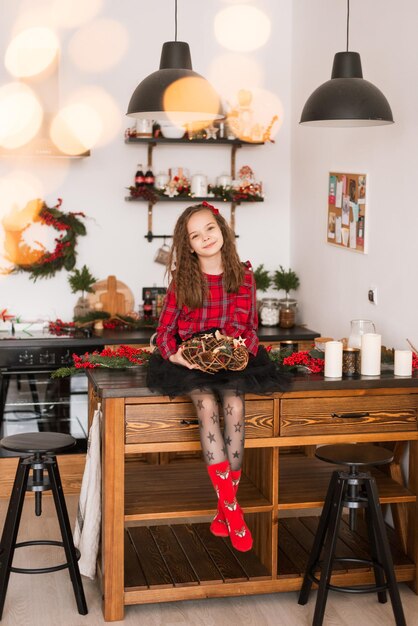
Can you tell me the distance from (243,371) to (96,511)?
2.65 feet

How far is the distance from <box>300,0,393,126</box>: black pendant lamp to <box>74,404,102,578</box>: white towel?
1445mm

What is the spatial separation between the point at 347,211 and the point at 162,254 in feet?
4.46

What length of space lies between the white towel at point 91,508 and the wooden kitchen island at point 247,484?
8 cm

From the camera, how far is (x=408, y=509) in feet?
12.3

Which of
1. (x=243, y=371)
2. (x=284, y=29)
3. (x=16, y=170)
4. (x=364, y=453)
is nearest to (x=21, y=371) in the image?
(x=16, y=170)

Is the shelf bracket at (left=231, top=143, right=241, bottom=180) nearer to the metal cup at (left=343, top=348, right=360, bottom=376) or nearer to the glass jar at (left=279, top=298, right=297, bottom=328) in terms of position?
the glass jar at (left=279, top=298, right=297, bottom=328)

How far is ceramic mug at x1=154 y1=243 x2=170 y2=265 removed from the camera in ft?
18.6

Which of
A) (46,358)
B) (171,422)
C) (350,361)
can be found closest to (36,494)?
(171,422)

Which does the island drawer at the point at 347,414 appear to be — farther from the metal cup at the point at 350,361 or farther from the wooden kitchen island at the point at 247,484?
the metal cup at the point at 350,361

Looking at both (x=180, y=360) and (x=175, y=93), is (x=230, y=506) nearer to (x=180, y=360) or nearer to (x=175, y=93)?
(x=180, y=360)

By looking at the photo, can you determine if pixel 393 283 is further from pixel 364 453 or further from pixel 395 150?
pixel 364 453

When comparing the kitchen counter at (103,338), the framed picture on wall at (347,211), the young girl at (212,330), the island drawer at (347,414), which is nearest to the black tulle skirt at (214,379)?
the young girl at (212,330)

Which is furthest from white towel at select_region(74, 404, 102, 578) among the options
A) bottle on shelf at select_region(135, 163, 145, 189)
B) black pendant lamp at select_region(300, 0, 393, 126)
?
bottle on shelf at select_region(135, 163, 145, 189)

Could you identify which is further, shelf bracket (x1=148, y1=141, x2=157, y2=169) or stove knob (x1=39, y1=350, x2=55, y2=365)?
shelf bracket (x1=148, y1=141, x2=157, y2=169)
